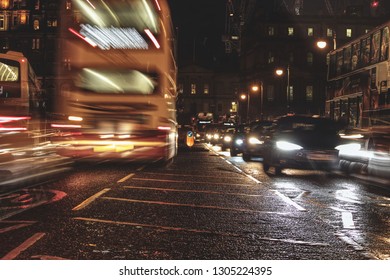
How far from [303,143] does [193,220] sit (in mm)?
7395

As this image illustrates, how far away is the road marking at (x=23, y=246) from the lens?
498 cm

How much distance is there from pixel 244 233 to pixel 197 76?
10342cm

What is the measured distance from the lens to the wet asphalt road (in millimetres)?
5359

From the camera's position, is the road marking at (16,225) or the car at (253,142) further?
the car at (253,142)

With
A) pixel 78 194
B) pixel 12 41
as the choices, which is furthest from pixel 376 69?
pixel 12 41

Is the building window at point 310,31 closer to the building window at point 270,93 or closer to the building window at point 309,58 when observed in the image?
the building window at point 309,58

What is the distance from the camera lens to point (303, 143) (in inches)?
550

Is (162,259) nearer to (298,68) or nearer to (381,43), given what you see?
(381,43)

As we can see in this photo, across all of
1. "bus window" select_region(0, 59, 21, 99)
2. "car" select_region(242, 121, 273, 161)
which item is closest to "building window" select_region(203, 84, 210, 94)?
"car" select_region(242, 121, 273, 161)

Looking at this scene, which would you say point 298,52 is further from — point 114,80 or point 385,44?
point 114,80

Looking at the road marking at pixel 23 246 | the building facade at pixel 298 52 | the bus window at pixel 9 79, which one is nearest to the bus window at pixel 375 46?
the bus window at pixel 9 79

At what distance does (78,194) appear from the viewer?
31.8 ft

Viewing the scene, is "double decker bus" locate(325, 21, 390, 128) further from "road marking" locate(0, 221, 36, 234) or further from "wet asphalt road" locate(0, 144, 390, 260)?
"road marking" locate(0, 221, 36, 234)

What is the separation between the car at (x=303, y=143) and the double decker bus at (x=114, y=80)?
340 centimetres
